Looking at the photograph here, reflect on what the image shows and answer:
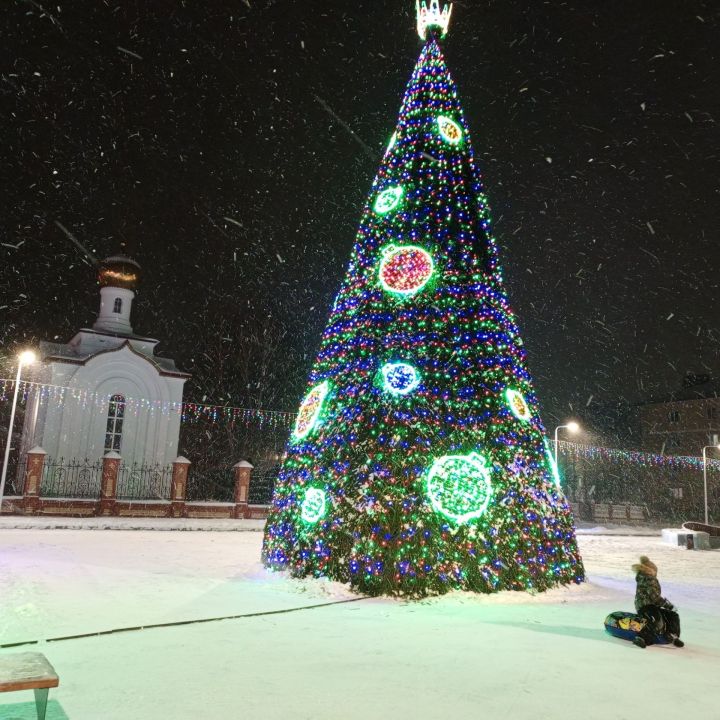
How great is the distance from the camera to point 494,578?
9.17 m

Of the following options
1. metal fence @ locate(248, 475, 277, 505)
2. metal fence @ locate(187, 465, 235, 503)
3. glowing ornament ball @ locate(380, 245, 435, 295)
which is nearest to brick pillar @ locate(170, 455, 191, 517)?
metal fence @ locate(248, 475, 277, 505)

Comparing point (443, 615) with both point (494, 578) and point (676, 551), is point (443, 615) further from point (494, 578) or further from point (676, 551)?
point (676, 551)

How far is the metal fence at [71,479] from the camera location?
83.1 feet

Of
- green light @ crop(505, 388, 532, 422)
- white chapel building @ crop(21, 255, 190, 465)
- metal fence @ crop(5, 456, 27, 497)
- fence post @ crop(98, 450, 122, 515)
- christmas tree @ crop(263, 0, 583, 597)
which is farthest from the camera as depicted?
white chapel building @ crop(21, 255, 190, 465)

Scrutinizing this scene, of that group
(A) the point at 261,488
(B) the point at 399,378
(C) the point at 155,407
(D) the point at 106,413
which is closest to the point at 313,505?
(B) the point at 399,378

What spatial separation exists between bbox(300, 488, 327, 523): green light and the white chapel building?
64.8 feet

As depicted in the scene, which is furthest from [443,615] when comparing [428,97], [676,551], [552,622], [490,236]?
[676,551]

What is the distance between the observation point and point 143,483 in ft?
90.7

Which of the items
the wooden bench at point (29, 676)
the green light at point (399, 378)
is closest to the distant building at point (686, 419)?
the green light at point (399, 378)

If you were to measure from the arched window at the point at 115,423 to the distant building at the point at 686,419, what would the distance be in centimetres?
4946

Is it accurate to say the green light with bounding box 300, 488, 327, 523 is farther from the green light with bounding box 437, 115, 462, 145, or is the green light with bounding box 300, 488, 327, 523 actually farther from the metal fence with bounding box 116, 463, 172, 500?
the metal fence with bounding box 116, 463, 172, 500

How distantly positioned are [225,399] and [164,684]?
3081 cm

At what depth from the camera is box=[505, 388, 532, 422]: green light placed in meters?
10.2

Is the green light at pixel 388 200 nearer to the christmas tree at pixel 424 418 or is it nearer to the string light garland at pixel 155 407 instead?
the christmas tree at pixel 424 418
